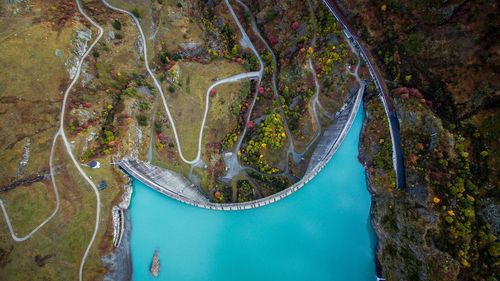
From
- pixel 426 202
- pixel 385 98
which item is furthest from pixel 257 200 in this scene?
pixel 385 98

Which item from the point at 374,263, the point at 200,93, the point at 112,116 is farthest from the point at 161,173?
the point at 374,263

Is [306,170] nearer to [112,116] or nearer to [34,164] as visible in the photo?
[112,116]

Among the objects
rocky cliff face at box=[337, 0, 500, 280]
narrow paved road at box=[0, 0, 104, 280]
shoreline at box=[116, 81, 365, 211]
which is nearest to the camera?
rocky cliff face at box=[337, 0, 500, 280]

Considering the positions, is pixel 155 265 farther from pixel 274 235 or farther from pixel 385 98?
pixel 385 98

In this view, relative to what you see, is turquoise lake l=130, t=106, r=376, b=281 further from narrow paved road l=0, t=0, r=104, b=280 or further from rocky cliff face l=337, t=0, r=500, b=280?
narrow paved road l=0, t=0, r=104, b=280

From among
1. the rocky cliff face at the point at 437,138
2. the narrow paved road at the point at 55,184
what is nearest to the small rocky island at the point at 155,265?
the narrow paved road at the point at 55,184

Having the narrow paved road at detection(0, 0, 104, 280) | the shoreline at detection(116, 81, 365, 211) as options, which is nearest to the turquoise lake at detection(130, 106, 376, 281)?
the shoreline at detection(116, 81, 365, 211)
